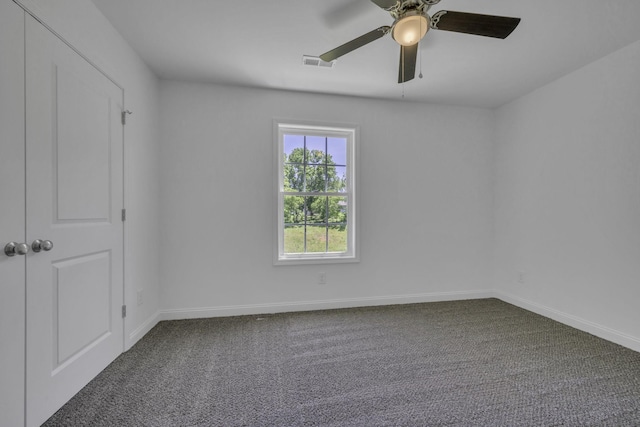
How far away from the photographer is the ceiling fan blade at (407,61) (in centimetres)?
172

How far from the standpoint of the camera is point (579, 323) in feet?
8.34

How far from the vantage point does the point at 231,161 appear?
2854mm

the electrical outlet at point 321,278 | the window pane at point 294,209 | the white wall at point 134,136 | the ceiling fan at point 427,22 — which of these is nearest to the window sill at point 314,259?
the electrical outlet at point 321,278

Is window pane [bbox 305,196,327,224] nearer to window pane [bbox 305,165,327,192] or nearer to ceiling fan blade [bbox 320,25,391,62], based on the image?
window pane [bbox 305,165,327,192]

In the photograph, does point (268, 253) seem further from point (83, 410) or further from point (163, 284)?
point (83, 410)

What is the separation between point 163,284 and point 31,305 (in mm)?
1452

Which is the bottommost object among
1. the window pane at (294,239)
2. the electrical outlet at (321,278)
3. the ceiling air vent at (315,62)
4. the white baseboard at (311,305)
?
the white baseboard at (311,305)

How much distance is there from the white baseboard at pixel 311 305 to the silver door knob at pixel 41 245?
5.25 feet

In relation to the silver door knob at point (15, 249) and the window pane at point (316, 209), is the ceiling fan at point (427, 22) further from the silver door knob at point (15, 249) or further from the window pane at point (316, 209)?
the silver door knob at point (15, 249)

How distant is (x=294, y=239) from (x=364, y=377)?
1.61 metres

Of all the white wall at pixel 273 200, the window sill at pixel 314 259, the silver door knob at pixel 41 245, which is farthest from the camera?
the window sill at pixel 314 259

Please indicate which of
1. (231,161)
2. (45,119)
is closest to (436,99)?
(231,161)

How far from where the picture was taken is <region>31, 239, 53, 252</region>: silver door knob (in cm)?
132

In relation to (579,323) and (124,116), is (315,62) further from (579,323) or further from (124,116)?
(579,323)
